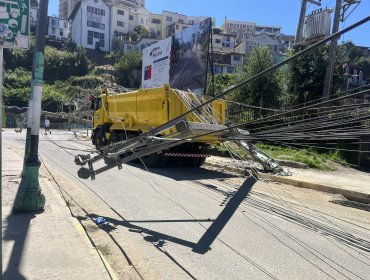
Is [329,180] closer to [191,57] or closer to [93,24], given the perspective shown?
[191,57]

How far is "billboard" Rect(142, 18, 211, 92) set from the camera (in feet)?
90.7

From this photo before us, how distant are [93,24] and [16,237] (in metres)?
103

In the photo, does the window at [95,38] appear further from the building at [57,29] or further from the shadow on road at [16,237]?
the shadow on road at [16,237]

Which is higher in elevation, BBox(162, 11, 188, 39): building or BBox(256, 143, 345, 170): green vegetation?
BBox(162, 11, 188, 39): building

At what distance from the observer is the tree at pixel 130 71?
272 feet

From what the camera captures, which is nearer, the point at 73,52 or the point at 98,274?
the point at 98,274

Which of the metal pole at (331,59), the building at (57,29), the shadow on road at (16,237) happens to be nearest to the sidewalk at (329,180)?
the metal pole at (331,59)

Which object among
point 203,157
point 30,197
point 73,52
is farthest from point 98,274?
point 73,52

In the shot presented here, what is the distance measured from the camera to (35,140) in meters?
7.70

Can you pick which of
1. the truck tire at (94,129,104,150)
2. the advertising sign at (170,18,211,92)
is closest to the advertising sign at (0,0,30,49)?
the truck tire at (94,129,104,150)

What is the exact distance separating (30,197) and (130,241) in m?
2.11

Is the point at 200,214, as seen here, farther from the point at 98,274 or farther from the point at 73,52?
the point at 73,52

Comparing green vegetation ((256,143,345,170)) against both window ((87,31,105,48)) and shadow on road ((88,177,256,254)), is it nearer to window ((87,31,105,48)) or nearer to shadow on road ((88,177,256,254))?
shadow on road ((88,177,256,254))

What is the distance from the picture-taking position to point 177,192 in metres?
10.4
